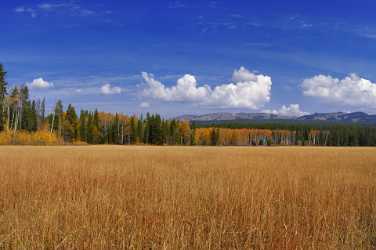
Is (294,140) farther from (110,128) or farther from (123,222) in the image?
(123,222)

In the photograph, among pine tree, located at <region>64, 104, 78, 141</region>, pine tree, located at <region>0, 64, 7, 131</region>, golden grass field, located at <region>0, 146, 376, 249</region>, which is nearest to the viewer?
golden grass field, located at <region>0, 146, 376, 249</region>

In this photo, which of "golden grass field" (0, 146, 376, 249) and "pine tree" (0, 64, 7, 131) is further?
"pine tree" (0, 64, 7, 131)

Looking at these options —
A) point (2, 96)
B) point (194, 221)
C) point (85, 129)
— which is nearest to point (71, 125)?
point (85, 129)

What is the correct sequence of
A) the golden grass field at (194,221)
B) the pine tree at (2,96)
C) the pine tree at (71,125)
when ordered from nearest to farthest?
the golden grass field at (194,221)
the pine tree at (2,96)
the pine tree at (71,125)

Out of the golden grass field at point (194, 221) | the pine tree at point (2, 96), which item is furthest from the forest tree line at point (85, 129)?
the golden grass field at point (194, 221)

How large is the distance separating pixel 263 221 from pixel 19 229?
11.9 feet

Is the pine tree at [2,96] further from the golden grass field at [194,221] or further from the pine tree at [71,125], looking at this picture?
the golden grass field at [194,221]

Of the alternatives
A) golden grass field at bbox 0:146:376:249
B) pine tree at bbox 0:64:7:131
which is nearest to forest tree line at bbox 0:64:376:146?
pine tree at bbox 0:64:7:131

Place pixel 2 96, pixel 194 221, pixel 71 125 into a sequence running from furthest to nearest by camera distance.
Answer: pixel 71 125, pixel 2 96, pixel 194 221

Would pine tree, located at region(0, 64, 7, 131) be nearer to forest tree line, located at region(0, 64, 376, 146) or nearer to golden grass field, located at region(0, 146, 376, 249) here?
forest tree line, located at region(0, 64, 376, 146)

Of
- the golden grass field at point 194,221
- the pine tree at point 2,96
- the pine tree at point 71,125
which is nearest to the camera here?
the golden grass field at point 194,221

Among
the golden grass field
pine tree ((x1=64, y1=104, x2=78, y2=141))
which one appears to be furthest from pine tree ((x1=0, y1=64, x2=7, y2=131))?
the golden grass field

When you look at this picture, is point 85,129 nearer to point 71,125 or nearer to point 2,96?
point 71,125

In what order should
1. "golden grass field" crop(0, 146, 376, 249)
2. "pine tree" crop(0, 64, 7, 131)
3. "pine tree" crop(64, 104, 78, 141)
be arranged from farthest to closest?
"pine tree" crop(64, 104, 78, 141), "pine tree" crop(0, 64, 7, 131), "golden grass field" crop(0, 146, 376, 249)
